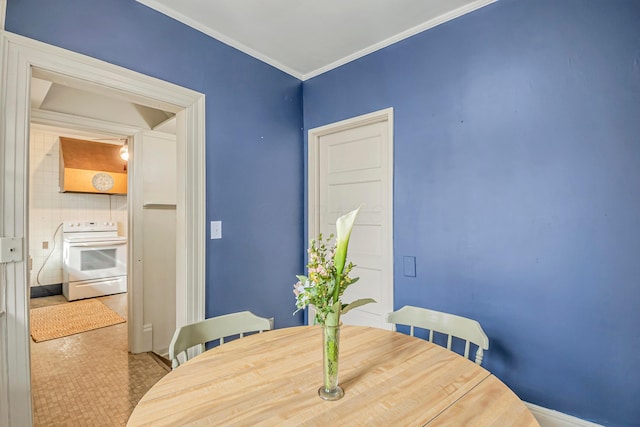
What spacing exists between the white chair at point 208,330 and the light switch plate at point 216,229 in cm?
78

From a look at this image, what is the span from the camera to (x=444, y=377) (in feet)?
3.46

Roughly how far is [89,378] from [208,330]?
1888mm

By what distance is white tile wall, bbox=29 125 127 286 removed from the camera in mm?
4867

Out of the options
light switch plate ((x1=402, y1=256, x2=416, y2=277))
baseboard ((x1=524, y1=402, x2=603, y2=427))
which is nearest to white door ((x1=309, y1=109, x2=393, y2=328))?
light switch plate ((x1=402, y1=256, x2=416, y2=277))

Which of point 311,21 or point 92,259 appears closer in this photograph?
point 311,21

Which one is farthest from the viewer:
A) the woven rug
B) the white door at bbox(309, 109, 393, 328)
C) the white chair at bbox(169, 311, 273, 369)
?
the woven rug

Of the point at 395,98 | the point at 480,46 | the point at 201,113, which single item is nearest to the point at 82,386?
the point at 201,113

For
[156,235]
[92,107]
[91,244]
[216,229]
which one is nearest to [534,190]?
[216,229]

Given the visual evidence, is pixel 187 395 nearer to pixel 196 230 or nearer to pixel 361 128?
pixel 196 230

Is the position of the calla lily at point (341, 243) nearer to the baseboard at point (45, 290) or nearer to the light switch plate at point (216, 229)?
the light switch plate at point (216, 229)

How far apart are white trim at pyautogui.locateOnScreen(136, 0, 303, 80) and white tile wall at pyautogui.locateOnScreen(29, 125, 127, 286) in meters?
4.04

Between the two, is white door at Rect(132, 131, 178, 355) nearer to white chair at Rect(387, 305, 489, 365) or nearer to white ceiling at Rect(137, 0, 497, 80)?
white ceiling at Rect(137, 0, 497, 80)

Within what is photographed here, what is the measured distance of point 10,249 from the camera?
1.40 m

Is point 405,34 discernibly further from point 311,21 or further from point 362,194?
point 362,194
